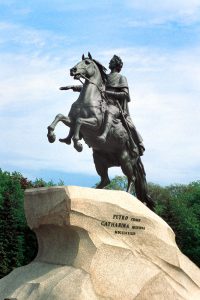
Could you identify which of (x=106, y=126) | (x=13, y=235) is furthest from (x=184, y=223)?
(x=106, y=126)

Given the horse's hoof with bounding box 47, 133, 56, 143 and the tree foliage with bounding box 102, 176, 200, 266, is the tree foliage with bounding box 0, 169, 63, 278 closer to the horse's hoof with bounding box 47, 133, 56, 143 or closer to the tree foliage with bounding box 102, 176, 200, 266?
the tree foliage with bounding box 102, 176, 200, 266

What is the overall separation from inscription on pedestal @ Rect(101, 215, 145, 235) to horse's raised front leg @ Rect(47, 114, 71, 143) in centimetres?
268

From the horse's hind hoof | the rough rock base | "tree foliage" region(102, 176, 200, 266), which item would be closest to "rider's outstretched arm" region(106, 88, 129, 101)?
the horse's hind hoof

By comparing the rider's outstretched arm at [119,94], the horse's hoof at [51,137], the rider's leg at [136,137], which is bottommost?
the horse's hoof at [51,137]

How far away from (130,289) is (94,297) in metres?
0.85

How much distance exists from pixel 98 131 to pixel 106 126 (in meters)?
0.28

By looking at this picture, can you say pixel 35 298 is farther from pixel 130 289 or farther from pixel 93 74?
pixel 93 74

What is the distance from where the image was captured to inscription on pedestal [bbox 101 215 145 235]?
516 inches

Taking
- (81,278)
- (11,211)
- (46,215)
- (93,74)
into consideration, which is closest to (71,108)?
(93,74)

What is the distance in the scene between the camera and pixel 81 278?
39.6 ft

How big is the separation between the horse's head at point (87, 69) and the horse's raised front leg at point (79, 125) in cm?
123

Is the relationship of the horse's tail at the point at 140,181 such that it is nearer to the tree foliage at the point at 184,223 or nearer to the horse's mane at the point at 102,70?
the horse's mane at the point at 102,70

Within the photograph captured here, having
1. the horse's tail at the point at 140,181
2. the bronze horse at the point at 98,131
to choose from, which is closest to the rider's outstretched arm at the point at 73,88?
the bronze horse at the point at 98,131

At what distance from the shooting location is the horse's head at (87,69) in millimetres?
16078
